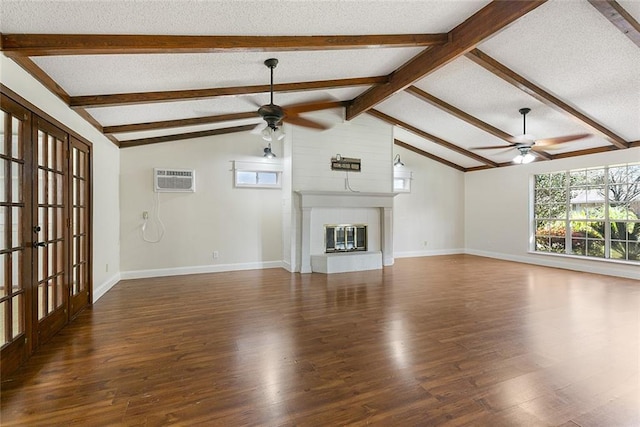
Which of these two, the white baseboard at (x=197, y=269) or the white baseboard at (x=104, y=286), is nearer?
the white baseboard at (x=104, y=286)

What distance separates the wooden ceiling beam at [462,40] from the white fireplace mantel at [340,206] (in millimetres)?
2020

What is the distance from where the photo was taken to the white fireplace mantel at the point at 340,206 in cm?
576

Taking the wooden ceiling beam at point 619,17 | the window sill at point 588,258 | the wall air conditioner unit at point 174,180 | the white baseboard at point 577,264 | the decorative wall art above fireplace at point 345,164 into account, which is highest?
the wooden ceiling beam at point 619,17

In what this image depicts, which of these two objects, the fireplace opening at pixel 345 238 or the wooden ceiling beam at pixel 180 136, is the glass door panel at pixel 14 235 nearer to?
the wooden ceiling beam at pixel 180 136

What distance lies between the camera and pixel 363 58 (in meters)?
3.76

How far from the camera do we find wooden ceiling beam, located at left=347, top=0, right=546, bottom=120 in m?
2.70

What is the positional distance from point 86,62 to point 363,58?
291cm

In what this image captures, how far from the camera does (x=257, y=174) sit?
6211mm

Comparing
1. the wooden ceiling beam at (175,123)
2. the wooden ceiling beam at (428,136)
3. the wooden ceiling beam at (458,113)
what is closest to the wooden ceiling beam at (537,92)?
the wooden ceiling beam at (458,113)

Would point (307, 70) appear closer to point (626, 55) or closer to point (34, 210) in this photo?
point (34, 210)

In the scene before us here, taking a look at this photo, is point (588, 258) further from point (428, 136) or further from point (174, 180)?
point (174, 180)

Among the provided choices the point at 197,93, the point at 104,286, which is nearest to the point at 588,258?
the point at 197,93

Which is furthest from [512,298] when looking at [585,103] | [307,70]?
[307,70]

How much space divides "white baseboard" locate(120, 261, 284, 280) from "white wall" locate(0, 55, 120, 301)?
29 cm
